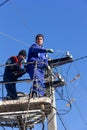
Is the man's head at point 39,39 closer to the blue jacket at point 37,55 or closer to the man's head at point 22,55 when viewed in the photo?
the blue jacket at point 37,55

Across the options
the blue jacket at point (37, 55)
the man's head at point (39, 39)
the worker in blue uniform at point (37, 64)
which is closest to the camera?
the worker in blue uniform at point (37, 64)

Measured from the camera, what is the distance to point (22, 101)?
12820 mm

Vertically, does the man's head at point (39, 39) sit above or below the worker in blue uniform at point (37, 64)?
above

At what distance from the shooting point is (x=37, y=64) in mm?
13281

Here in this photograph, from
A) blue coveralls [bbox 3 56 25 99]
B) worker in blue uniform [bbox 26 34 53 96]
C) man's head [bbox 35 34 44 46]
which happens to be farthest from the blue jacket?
blue coveralls [bbox 3 56 25 99]

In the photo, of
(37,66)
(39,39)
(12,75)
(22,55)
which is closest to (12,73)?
(12,75)

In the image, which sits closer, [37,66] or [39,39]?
[37,66]

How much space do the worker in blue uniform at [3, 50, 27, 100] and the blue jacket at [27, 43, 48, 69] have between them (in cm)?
25

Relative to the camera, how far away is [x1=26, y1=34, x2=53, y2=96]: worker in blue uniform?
13.0 meters

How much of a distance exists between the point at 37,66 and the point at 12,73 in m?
0.81

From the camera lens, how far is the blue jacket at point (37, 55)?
13353 mm

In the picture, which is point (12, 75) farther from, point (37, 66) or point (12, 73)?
point (37, 66)

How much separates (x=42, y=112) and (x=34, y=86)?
74cm

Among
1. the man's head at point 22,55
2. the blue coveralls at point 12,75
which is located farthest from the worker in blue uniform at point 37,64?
the blue coveralls at point 12,75
